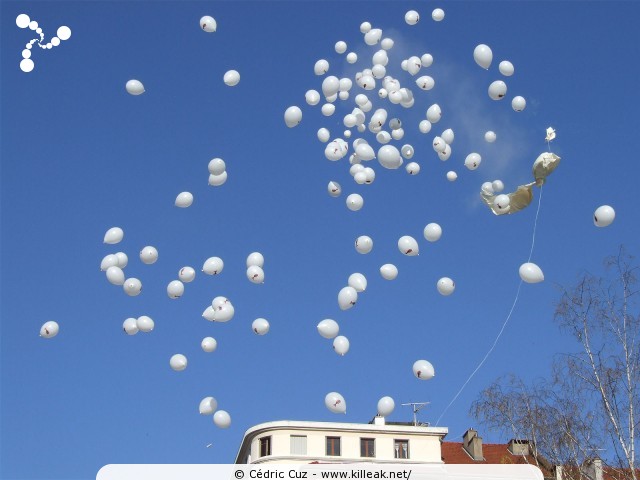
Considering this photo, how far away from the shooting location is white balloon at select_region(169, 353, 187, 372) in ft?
46.7

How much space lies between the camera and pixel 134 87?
49.7 ft

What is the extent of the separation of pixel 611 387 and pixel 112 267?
10986 millimetres

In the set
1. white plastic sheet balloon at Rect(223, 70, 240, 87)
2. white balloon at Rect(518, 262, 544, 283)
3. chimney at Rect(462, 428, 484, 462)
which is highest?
chimney at Rect(462, 428, 484, 462)

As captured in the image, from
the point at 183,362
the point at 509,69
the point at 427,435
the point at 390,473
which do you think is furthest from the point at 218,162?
the point at 427,435

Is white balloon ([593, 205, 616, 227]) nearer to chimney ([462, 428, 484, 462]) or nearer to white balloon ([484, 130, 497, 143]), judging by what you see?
white balloon ([484, 130, 497, 143])

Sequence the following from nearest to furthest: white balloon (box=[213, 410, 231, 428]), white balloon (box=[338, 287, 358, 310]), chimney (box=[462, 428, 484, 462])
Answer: white balloon (box=[338, 287, 358, 310]) < white balloon (box=[213, 410, 231, 428]) < chimney (box=[462, 428, 484, 462])

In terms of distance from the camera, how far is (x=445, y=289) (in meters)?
14.3

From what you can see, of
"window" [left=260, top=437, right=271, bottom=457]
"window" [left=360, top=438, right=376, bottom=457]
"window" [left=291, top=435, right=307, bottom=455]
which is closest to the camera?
"window" [left=291, top=435, right=307, bottom=455]

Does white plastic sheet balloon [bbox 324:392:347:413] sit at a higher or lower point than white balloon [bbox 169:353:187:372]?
lower

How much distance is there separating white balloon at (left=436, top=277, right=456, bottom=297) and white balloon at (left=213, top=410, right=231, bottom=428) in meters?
3.78

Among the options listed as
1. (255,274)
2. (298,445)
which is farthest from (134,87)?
(298,445)

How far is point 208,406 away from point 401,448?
20466 millimetres

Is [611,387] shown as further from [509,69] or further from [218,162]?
[218,162]

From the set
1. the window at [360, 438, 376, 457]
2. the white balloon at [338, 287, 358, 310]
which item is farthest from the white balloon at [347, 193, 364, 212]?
the window at [360, 438, 376, 457]
